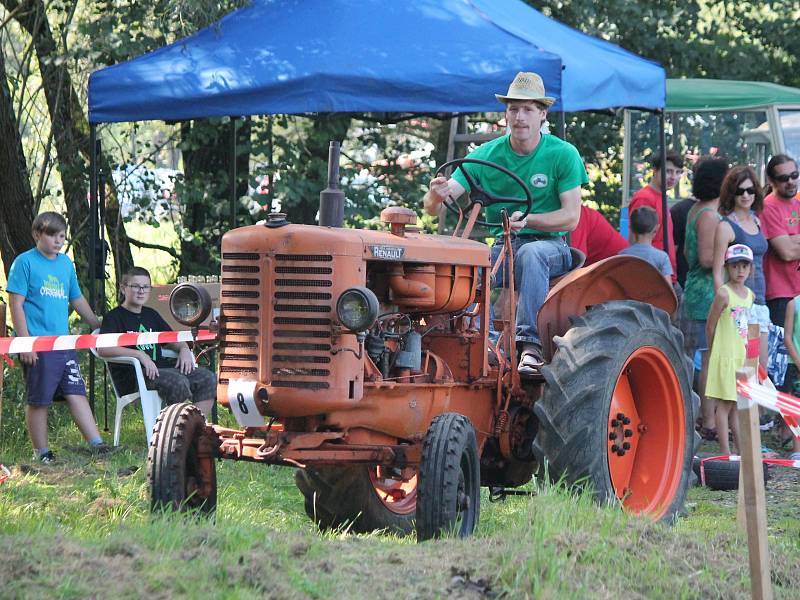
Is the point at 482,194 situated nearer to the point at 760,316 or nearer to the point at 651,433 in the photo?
the point at 651,433

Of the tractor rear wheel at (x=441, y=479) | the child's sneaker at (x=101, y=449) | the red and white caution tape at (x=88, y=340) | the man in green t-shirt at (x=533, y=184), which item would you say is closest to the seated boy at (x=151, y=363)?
the red and white caution tape at (x=88, y=340)

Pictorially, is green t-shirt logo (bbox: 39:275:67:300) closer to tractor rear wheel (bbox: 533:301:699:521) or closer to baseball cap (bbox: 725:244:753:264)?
tractor rear wheel (bbox: 533:301:699:521)

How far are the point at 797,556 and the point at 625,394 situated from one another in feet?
4.43

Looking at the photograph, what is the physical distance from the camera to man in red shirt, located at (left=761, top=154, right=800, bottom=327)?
10.1 metres

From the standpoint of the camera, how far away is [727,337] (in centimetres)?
908

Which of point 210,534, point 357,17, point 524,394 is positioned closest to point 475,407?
point 524,394

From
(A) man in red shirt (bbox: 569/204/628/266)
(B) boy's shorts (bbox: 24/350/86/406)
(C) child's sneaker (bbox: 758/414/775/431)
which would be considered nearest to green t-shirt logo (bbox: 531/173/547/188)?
(A) man in red shirt (bbox: 569/204/628/266)

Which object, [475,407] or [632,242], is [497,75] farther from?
[475,407]

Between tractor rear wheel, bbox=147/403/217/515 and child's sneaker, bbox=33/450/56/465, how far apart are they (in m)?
2.98

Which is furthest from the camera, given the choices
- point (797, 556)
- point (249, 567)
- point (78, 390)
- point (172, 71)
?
point (172, 71)

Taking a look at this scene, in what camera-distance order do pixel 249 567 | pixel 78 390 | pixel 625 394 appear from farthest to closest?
pixel 78 390, pixel 625 394, pixel 249 567

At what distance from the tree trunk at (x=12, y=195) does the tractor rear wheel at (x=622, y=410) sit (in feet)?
20.5

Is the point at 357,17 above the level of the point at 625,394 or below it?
above

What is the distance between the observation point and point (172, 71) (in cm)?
960
